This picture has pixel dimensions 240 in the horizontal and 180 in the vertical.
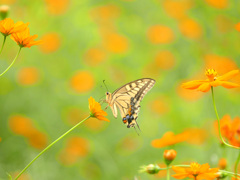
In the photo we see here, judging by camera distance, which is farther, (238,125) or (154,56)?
(154,56)

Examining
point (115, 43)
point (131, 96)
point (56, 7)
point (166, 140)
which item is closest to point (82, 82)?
point (115, 43)

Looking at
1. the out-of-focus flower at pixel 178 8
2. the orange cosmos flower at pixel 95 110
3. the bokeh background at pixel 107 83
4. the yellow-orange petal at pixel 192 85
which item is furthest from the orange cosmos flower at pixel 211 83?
the out-of-focus flower at pixel 178 8

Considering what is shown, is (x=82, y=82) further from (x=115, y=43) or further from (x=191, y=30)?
(x=191, y=30)

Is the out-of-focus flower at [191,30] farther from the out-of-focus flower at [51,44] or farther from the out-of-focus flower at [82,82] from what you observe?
the out-of-focus flower at [51,44]

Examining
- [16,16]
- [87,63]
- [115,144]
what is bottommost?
[115,144]

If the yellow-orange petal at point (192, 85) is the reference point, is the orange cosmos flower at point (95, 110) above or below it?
below

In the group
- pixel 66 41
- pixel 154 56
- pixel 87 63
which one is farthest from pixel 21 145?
pixel 154 56

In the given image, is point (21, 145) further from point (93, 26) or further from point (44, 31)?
point (93, 26)
